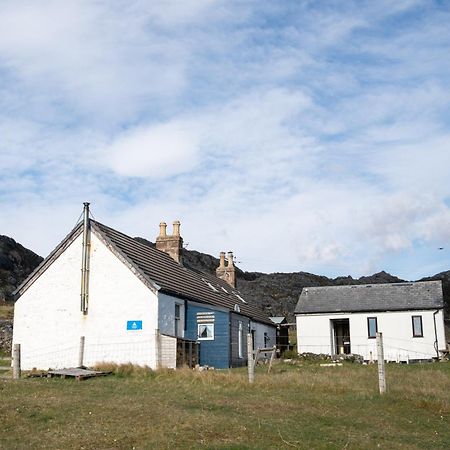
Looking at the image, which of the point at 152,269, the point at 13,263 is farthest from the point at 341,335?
the point at 13,263

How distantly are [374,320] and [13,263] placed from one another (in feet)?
225

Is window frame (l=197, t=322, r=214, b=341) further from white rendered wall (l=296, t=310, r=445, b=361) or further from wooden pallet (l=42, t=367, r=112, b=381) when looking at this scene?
white rendered wall (l=296, t=310, r=445, b=361)

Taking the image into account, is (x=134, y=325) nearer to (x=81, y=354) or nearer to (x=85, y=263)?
(x=81, y=354)

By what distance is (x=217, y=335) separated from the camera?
3453cm

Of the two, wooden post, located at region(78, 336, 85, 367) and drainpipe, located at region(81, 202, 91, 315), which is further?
drainpipe, located at region(81, 202, 91, 315)

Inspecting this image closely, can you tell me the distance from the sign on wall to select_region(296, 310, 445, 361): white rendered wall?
1845 centimetres

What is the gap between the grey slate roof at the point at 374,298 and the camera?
43844mm

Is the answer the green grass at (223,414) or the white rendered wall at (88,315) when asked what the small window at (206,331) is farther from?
the green grass at (223,414)

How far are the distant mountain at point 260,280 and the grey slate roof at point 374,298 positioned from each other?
2328cm

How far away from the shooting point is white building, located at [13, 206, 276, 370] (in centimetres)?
2952

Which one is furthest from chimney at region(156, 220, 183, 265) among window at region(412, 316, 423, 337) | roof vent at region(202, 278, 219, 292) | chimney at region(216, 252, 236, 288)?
window at region(412, 316, 423, 337)

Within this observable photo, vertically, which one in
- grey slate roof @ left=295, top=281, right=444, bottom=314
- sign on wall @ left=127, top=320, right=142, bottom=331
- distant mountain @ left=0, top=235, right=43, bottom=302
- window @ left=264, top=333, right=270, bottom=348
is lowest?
window @ left=264, top=333, right=270, bottom=348

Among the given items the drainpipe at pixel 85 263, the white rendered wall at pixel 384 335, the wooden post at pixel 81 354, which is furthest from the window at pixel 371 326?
the wooden post at pixel 81 354

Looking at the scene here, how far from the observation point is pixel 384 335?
44.4 meters
